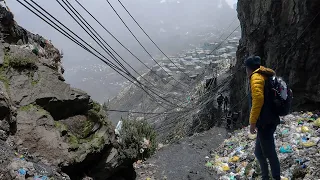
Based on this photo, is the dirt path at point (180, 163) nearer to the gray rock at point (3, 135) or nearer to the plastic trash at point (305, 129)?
the plastic trash at point (305, 129)

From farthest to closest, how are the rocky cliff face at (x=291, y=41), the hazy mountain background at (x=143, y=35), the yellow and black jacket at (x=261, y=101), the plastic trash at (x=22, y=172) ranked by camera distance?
the hazy mountain background at (x=143, y=35), the rocky cliff face at (x=291, y=41), the yellow and black jacket at (x=261, y=101), the plastic trash at (x=22, y=172)

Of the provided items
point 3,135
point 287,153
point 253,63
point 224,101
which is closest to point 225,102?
point 224,101

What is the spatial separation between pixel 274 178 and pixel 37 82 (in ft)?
12.3

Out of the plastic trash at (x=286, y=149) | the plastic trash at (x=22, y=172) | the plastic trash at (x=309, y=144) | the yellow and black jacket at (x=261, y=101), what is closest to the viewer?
the plastic trash at (x=22, y=172)

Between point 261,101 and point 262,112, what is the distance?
0.19 metres

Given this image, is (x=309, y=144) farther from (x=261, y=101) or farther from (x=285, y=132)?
(x=261, y=101)

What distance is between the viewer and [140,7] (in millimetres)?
153125

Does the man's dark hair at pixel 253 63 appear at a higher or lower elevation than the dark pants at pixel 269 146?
higher

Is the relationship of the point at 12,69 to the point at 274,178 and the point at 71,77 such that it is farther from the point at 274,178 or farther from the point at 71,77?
the point at 71,77

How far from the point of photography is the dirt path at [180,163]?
6.49 metres

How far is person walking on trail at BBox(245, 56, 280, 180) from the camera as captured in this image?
338 centimetres

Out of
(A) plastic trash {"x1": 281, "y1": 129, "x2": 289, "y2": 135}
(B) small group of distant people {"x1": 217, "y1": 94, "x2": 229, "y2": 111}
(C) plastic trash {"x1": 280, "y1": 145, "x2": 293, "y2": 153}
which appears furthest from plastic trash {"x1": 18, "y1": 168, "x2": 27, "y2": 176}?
(B) small group of distant people {"x1": 217, "y1": 94, "x2": 229, "y2": 111}

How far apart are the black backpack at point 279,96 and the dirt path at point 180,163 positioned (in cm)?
288

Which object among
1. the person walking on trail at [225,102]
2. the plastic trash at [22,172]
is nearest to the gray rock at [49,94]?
the plastic trash at [22,172]
